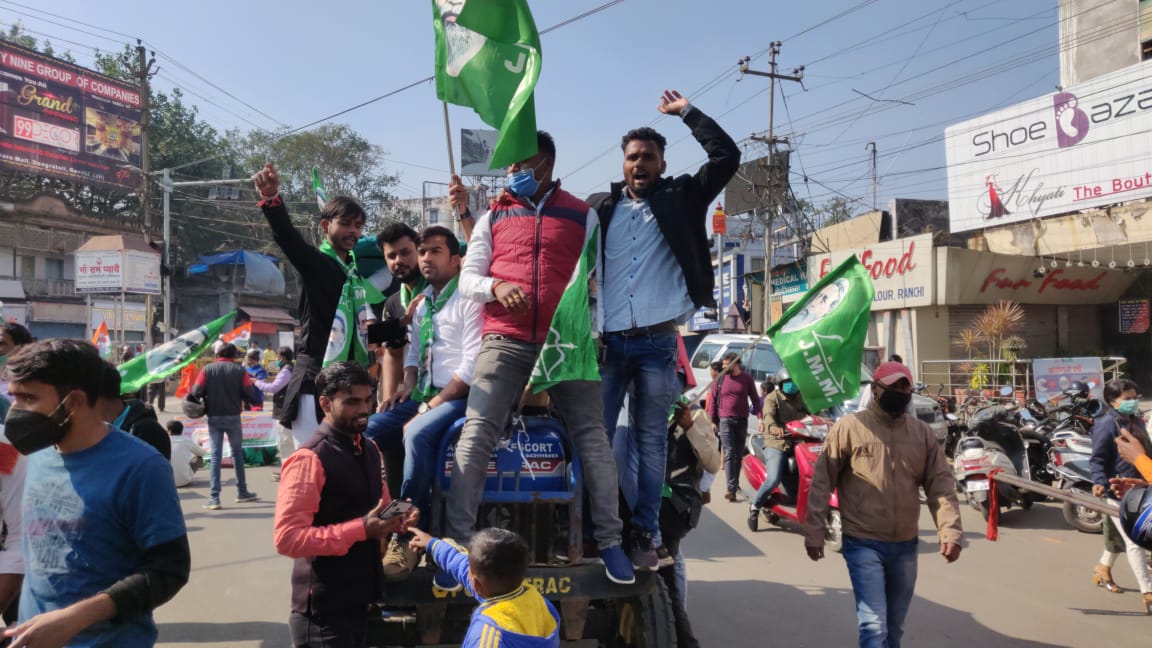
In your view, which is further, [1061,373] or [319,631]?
[1061,373]

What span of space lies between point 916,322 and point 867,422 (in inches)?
838

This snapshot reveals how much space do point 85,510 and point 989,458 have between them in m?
9.03

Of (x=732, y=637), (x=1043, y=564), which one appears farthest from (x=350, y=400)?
(x=1043, y=564)

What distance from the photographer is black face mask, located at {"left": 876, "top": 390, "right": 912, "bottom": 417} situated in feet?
13.6

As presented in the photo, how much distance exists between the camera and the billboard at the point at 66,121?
33.2 metres

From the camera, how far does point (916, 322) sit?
23.7 meters

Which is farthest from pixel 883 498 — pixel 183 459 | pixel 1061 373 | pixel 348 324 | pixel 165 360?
pixel 1061 373

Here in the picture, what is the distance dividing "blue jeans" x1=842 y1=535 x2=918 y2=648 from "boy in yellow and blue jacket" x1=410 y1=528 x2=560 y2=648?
78.5 inches

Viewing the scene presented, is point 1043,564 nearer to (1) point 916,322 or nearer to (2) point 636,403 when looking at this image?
(2) point 636,403

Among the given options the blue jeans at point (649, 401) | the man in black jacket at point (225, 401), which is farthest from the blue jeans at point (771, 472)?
the man in black jacket at point (225, 401)

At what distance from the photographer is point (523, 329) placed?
144 inches

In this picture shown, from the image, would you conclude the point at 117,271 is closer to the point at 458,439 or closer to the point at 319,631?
the point at 458,439

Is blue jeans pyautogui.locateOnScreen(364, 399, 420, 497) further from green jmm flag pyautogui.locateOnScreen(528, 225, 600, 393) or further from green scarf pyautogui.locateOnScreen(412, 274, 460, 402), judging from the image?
green jmm flag pyautogui.locateOnScreen(528, 225, 600, 393)

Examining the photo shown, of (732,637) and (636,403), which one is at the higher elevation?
(636,403)
